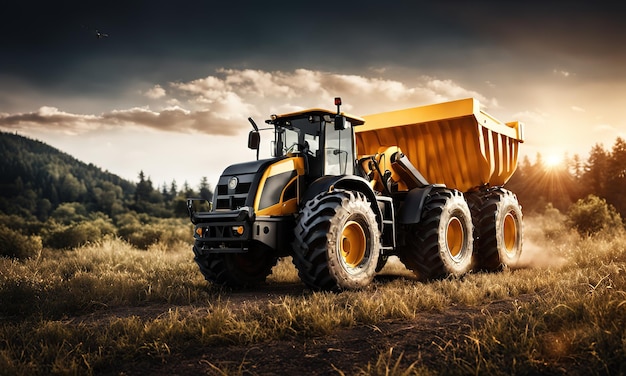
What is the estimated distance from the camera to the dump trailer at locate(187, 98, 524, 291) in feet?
26.5

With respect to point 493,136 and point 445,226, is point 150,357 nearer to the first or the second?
point 445,226

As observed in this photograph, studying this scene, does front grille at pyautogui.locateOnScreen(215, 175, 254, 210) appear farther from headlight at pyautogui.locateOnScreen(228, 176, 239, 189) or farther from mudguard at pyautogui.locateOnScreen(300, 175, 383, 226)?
mudguard at pyautogui.locateOnScreen(300, 175, 383, 226)

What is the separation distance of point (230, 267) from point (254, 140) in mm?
2210

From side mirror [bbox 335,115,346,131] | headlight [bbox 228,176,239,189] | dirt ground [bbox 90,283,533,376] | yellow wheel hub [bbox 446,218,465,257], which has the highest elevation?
side mirror [bbox 335,115,346,131]

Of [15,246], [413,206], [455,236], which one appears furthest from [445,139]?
[15,246]

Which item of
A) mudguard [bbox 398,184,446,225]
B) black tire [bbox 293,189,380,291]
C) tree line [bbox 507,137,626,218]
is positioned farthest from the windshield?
tree line [bbox 507,137,626,218]

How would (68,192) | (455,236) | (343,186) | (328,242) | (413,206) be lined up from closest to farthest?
1. (328,242)
2. (343,186)
3. (413,206)
4. (455,236)
5. (68,192)

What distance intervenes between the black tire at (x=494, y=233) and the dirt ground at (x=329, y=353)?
6087 millimetres

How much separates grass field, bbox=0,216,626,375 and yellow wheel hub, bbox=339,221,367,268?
0.52 meters

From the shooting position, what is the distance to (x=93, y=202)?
90.6 meters

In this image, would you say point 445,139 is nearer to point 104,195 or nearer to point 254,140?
point 254,140

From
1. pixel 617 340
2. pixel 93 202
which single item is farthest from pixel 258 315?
pixel 93 202

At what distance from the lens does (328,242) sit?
771 centimetres

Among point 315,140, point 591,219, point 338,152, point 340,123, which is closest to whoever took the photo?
point 340,123
